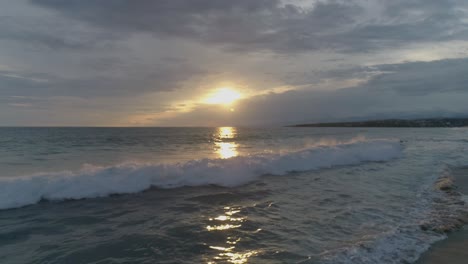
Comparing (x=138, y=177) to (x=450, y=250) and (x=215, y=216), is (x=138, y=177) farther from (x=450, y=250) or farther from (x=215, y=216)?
(x=450, y=250)

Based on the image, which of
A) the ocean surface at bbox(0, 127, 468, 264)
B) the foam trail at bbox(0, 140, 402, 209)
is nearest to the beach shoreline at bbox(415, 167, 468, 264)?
the ocean surface at bbox(0, 127, 468, 264)

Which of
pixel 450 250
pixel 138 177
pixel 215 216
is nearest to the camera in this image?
pixel 450 250

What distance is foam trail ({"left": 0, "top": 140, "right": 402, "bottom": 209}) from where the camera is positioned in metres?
11.0

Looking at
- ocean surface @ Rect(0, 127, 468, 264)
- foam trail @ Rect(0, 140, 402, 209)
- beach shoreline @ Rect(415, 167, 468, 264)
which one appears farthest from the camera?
foam trail @ Rect(0, 140, 402, 209)

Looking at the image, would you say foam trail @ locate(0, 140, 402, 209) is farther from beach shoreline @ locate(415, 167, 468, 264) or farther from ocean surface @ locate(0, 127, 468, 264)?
beach shoreline @ locate(415, 167, 468, 264)

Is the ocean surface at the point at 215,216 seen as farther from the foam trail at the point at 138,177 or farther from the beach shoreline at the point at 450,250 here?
the beach shoreline at the point at 450,250

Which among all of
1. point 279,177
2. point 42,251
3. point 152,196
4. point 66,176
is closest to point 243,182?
point 279,177

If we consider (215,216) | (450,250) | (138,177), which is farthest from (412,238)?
(138,177)

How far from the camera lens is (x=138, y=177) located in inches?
531

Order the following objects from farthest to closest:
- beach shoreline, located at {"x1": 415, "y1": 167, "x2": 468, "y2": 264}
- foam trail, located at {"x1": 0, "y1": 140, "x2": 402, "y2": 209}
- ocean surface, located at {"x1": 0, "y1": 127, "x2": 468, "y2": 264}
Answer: foam trail, located at {"x1": 0, "y1": 140, "x2": 402, "y2": 209} < ocean surface, located at {"x1": 0, "y1": 127, "x2": 468, "y2": 264} < beach shoreline, located at {"x1": 415, "y1": 167, "x2": 468, "y2": 264}

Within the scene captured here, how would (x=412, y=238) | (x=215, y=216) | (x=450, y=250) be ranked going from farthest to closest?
(x=215, y=216) < (x=412, y=238) < (x=450, y=250)

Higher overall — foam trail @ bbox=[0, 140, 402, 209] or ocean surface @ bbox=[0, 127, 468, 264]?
foam trail @ bbox=[0, 140, 402, 209]

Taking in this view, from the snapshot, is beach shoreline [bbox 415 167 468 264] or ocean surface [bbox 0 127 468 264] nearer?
beach shoreline [bbox 415 167 468 264]

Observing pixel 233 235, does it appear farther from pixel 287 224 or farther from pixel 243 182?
pixel 243 182
